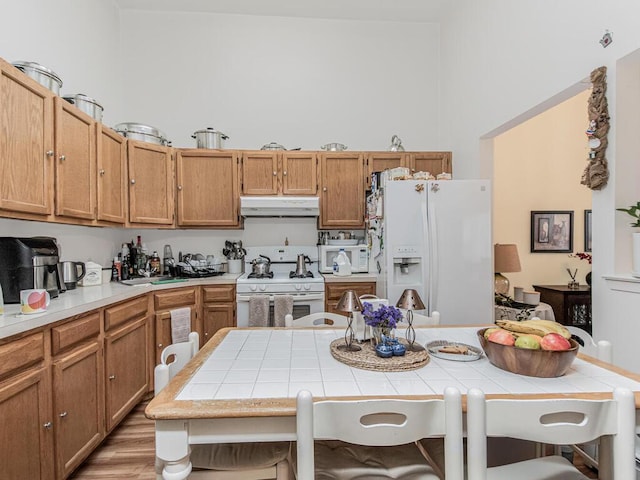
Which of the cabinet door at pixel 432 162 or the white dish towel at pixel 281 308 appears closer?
the white dish towel at pixel 281 308

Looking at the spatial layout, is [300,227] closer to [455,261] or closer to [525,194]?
[455,261]

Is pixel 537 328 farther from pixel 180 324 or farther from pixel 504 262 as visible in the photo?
pixel 180 324

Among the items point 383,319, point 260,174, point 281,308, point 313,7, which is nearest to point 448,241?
point 281,308

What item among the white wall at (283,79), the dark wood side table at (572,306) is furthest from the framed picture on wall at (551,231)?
the white wall at (283,79)

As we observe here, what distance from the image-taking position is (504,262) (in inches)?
128

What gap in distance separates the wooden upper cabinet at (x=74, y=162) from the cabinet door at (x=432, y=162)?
2795 millimetres

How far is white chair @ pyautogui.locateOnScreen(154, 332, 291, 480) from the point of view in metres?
1.11

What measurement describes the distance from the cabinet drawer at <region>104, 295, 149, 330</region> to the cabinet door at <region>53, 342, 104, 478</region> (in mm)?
169

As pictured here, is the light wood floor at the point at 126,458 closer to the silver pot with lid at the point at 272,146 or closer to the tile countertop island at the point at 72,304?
the tile countertop island at the point at 72,304

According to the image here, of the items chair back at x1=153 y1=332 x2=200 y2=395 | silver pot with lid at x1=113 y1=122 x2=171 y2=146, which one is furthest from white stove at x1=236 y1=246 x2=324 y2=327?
chair back at x1=153 y1=332 x2=200 y2=395

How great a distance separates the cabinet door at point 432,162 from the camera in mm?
3533

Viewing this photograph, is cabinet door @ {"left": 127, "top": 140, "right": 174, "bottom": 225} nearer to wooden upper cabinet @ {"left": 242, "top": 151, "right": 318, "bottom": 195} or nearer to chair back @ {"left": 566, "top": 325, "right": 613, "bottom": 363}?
wooden upper cabinet @ {"left": 242, "top": 151, "right": 318, "bottom": 195}

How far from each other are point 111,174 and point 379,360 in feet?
8.27

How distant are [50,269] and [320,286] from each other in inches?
76.8
